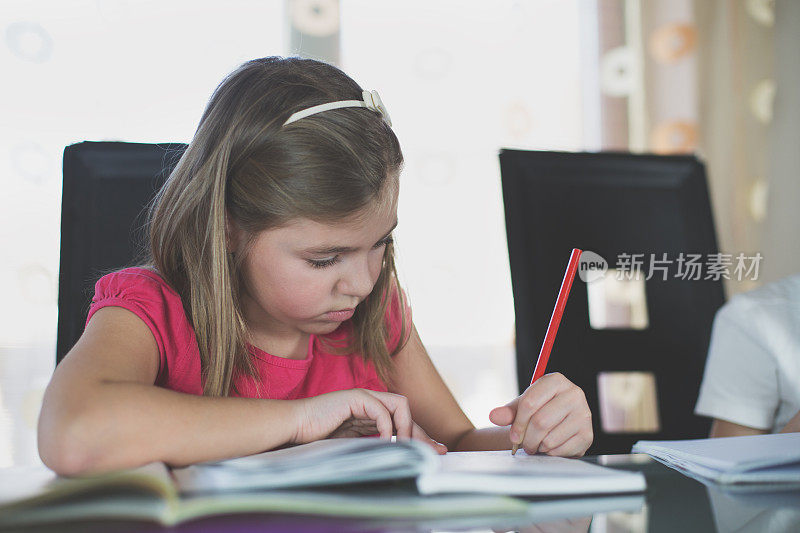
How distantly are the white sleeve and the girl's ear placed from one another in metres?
0.71

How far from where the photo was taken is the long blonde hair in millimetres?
812

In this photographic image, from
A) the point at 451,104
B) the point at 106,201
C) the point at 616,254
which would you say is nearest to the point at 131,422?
the point at 106,201

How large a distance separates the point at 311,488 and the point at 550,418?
1.03 ft

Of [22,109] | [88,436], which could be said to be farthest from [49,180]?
[88,436]

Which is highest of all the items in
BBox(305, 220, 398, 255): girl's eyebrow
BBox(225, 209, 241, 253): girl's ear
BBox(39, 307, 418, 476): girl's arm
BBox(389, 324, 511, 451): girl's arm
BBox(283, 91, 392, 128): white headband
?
BBox(283, 91, 392, 128): white headband

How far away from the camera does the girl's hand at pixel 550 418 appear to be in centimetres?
70

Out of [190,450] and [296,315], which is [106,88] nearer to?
[296,315]

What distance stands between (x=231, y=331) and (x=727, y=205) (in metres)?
1.60

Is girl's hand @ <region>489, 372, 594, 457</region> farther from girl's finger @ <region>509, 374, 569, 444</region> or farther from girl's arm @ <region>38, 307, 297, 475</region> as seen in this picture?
girl's arm @ <region>38, 307, 297, 475</region>

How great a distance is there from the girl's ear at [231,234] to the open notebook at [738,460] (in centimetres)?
52

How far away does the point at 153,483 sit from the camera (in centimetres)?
40

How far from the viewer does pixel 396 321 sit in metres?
1.08

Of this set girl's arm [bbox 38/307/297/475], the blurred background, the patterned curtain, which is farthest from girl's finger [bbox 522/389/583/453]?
the patterned curtain

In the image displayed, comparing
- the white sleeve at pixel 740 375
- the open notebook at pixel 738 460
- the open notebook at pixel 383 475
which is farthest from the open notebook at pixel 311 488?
the white sleeve at pixel 740 375
